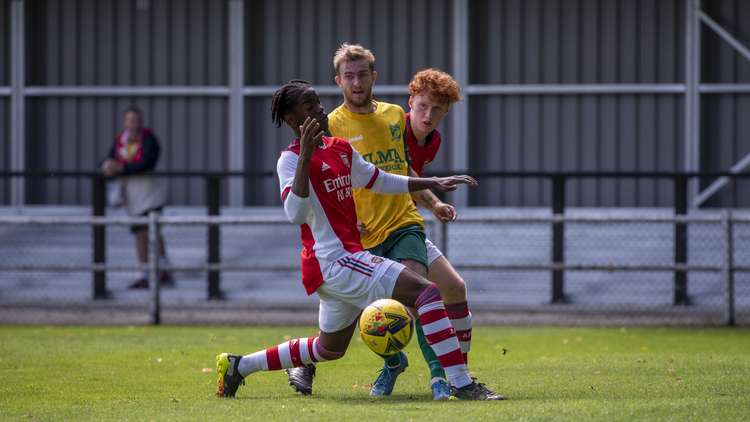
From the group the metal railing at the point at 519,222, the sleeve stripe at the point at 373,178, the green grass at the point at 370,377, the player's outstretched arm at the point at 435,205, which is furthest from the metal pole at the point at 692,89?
the sleeve stripe at the point at 373,178

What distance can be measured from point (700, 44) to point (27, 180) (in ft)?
30.3

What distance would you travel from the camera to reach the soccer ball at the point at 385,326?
299 inches

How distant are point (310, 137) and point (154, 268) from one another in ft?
25.6

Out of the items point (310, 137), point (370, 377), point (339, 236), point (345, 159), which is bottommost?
point (370, 377)

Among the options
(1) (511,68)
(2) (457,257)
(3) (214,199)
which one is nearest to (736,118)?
(1) (511,68)

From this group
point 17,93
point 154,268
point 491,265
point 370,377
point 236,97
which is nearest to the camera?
point 370,377

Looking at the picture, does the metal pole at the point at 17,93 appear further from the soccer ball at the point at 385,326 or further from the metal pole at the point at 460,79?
the soccer ball at the point at 385,326

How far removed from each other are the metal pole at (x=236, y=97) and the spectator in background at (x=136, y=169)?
5.37ft

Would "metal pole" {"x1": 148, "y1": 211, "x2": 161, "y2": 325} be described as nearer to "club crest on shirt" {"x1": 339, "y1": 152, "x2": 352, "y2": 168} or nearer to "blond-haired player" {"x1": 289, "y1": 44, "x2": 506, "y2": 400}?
"blond-haired player" {"x1": 289, "y1": 44, "x2": 506, "y2": 400}

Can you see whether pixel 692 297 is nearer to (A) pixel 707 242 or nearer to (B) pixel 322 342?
(A) pixel 707 242

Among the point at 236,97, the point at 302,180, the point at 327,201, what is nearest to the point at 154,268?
the point at 236,97

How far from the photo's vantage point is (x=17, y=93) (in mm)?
19094

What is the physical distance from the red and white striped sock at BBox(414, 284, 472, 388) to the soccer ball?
4.1 inches

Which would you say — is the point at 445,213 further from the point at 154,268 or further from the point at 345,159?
the point at 154,268
